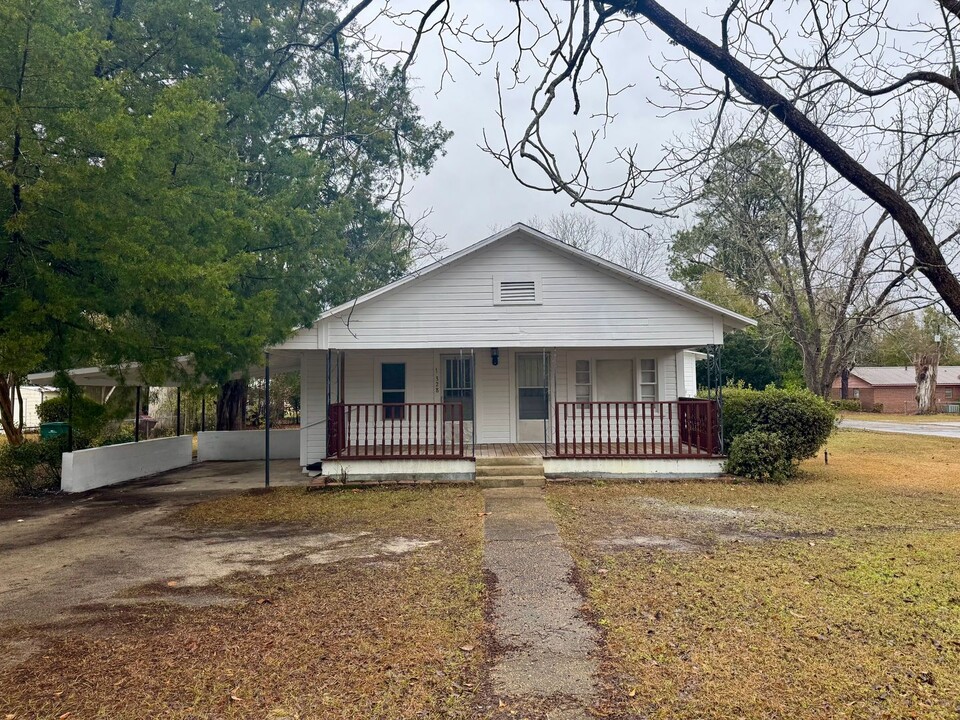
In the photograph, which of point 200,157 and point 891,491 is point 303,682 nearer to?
point 200,157

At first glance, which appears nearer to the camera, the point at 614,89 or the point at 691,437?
the point at 614,89

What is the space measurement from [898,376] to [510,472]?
44353 millimetres

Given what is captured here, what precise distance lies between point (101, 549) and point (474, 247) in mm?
7914

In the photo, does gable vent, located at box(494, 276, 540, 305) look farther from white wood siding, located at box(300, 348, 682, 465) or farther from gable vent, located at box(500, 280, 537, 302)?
white wood siding, located at box(300, 348, 682, 465)

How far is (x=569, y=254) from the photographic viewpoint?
12.3 meters

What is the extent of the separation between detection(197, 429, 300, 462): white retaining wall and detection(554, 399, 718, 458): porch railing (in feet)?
27.9

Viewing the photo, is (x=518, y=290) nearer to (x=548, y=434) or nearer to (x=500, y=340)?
(x=500, y=340)

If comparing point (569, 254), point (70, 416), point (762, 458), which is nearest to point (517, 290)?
point (569, 254)

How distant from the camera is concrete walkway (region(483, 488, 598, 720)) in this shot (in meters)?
3.59

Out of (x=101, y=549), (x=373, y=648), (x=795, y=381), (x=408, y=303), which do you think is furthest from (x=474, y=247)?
(x=795, y=381)

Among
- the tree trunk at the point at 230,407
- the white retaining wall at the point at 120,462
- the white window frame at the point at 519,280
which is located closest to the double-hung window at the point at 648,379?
the white window frame at the point at 519,280

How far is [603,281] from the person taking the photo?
12.2m

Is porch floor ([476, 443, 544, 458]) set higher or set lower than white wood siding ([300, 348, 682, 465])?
lower

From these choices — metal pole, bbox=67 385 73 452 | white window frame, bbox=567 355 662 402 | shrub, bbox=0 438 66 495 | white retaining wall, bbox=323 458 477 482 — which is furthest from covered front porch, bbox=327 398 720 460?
shrub, bbox=0 438 66 495
